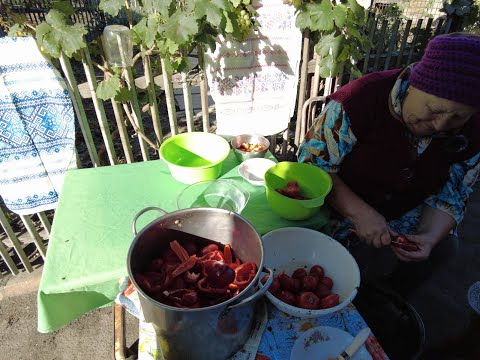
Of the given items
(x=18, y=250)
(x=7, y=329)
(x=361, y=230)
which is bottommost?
(x=7, y=329)

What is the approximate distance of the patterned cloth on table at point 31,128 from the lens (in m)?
1.95

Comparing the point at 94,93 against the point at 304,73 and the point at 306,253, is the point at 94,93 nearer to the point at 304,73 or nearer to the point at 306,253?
the point at 304,73

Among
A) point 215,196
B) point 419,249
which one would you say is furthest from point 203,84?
Answer: point 419,249

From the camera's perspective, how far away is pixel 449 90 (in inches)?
47.8

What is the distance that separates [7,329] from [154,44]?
2.48 meters

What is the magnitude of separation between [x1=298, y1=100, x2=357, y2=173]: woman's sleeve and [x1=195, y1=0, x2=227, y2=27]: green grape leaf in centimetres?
85

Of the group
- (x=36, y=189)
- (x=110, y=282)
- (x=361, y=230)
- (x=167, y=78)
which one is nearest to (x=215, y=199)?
(x=110, y=282)

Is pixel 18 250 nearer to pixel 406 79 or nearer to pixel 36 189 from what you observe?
pixel 36 189

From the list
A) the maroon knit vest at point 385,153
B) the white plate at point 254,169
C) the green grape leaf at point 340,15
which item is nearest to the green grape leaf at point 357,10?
the green grape leaf at point 340,15

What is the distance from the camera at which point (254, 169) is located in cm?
205

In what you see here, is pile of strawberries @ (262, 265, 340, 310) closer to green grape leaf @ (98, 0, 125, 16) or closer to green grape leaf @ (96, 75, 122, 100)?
green grape leaf @ (96, 75, 122, 100)

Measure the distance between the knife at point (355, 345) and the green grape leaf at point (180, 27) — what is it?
179 centimetres

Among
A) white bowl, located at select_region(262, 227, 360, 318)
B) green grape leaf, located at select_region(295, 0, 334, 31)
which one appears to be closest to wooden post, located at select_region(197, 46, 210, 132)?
green grape leaf, located at select_region(295, 0, 334, 31)

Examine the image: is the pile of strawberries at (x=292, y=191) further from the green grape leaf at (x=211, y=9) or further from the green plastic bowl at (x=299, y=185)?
the green grape leaf at (x=211, y=9)
